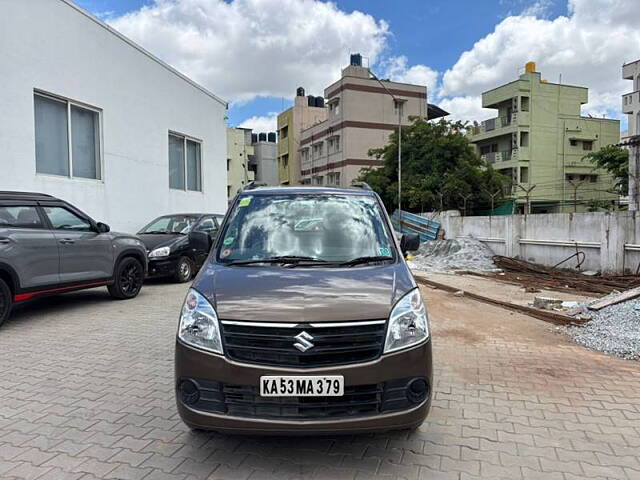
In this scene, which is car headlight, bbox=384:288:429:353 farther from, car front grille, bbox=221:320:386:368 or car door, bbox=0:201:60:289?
car door, bbox=0:201:60:289

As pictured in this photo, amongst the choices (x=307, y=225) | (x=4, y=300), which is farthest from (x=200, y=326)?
(x=4, y=300)

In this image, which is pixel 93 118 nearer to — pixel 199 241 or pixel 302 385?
pixel 199 241

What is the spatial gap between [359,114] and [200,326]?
39.3m

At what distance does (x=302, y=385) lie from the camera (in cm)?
271

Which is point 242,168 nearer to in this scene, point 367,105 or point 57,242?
point 367,105

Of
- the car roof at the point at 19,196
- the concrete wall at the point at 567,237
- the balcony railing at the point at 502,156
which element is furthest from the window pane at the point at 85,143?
the balcony railing at the point at 502,156

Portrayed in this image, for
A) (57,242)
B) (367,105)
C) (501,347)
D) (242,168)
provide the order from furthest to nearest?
1. (242,168)
2. (367,105)
3. (57,242)
4. (501,347)

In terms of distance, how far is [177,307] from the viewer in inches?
317

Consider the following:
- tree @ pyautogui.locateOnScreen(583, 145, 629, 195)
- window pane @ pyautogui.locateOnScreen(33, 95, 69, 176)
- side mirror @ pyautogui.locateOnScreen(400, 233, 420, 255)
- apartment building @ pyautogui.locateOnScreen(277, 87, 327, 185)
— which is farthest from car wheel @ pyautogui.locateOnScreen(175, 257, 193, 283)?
apartment building @ pyautogui.locateOnScreen(277, 87, 327, 185)

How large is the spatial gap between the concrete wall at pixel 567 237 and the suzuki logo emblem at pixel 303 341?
430 inches

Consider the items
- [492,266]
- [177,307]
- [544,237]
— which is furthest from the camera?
[492,266]

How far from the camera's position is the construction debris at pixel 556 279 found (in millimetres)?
10227

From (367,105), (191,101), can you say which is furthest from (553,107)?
(191,101)

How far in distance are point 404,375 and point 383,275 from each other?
2.41 feet
